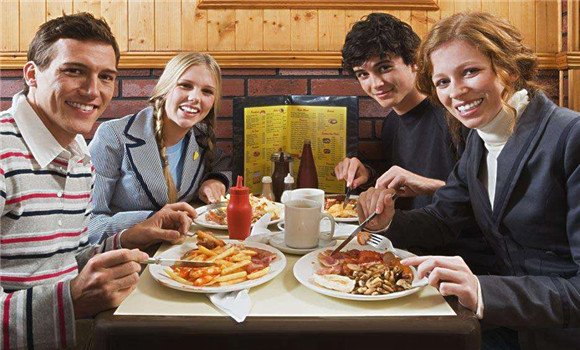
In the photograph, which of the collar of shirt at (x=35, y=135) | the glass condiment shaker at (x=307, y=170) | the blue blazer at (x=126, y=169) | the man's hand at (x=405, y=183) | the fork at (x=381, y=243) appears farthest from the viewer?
the glass condiment shaker at (x=307, y=170)

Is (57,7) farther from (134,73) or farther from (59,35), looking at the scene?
(59,35)

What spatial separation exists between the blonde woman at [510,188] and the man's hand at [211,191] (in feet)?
2.36

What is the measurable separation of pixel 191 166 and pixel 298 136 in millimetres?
607

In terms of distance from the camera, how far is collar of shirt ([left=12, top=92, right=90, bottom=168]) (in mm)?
1299

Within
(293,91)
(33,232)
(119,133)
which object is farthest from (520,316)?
(293,91)

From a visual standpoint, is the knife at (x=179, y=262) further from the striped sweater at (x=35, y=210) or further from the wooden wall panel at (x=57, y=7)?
the wooden wall panel at (x=57, y=7)

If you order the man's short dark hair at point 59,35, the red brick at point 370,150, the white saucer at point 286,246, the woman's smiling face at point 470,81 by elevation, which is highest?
the man's short dark hair at point 59,35

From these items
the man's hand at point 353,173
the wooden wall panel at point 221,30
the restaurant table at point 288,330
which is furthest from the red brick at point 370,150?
the restaurant table at point 288,330

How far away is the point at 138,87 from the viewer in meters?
2.76

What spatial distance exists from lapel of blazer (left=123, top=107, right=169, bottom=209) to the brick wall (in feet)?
2.26

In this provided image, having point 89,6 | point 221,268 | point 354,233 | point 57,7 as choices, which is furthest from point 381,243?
point 57,7

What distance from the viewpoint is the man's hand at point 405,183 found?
1798mm

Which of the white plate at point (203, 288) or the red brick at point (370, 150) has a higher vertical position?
the red brick at point (370, 150)

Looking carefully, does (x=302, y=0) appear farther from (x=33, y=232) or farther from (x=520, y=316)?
(x=520, y=316)
